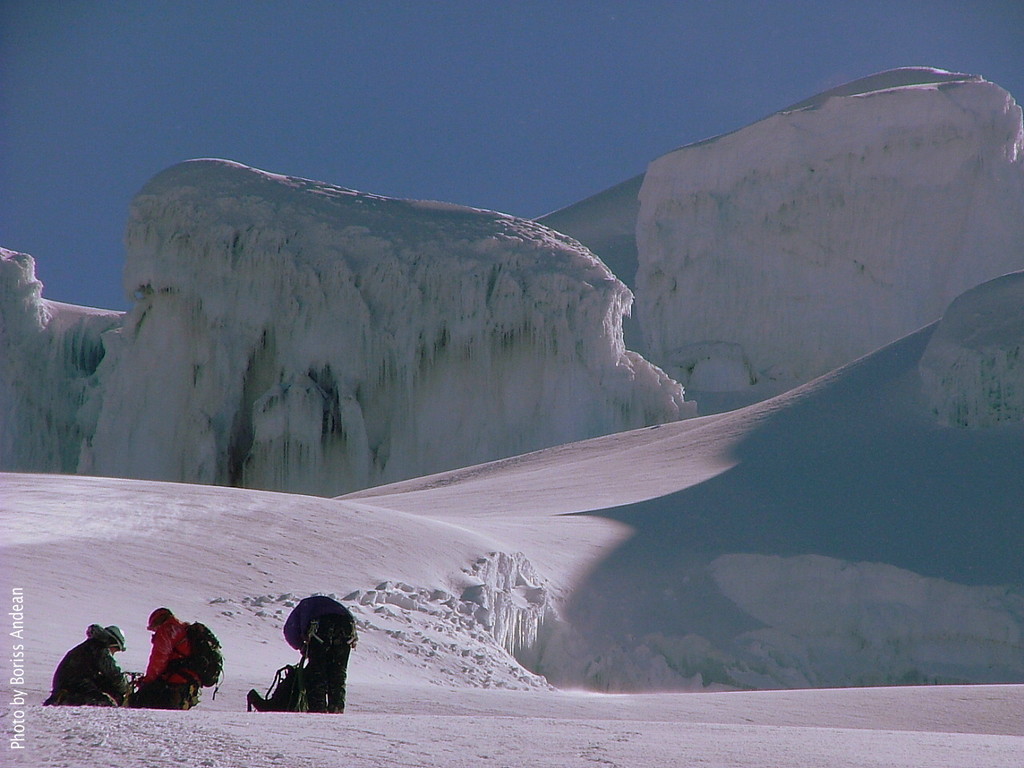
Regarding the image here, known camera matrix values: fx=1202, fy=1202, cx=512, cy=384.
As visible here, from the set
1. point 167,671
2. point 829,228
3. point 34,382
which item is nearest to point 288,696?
point 167,671

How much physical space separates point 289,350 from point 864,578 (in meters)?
16.0

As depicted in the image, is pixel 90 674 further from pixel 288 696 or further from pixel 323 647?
pixel 323 647

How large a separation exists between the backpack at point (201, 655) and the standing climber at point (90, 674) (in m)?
0.31

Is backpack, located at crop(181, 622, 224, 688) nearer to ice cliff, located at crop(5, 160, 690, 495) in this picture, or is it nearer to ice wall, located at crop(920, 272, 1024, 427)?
ice wall, located at crop(920, 272, 1024, 427)

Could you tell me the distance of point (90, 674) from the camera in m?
4.94

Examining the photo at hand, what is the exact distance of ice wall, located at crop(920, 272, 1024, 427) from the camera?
18672 millimetres

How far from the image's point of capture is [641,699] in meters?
8.10

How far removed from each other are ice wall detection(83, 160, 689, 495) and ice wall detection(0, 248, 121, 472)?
30.4ft

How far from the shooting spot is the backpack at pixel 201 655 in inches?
205

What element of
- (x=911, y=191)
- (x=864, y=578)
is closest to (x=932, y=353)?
(x=864, y=578)

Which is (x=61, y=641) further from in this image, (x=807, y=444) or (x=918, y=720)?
(x=807, y=444)

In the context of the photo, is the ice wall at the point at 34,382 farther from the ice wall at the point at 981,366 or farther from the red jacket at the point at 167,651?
the red jacket at the point at 167,651

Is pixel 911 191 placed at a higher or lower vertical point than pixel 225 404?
higher

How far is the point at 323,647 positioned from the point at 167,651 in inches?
26.3
